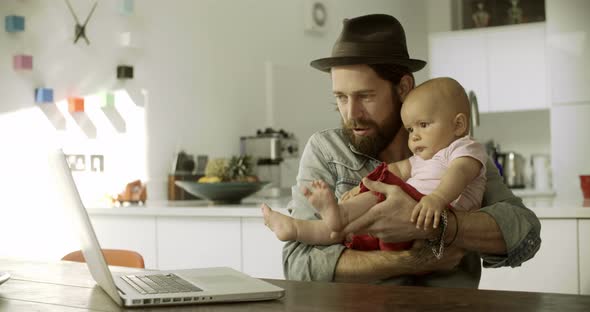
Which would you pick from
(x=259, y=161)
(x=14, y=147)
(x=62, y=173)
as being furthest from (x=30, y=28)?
(x=62, y=173)

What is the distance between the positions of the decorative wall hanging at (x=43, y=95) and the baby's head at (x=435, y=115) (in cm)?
251

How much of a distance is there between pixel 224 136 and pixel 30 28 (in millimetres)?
1677

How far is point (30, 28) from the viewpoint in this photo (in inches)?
155

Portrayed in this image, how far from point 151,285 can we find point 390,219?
525mm

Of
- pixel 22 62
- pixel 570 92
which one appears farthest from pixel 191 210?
pixel 570 92

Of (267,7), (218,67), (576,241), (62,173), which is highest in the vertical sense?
(267,7)

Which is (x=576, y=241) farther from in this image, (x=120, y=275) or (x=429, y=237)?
(x=120, y=275)

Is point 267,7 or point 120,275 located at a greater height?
point 267,7

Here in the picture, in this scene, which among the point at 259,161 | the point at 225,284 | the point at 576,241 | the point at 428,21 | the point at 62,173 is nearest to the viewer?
the point at 62,173

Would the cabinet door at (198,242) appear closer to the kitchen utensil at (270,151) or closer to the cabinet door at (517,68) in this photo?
the kitchen utensil at (270,151)

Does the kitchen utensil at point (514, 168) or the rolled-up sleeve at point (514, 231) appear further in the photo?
the kitchen utensil at point (514, 168)

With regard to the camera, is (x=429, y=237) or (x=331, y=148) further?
(x=331, y=148)

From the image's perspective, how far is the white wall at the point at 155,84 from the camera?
12.6 ft

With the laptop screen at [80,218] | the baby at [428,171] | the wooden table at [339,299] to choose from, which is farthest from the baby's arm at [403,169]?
the laptop screen at [80,218]
